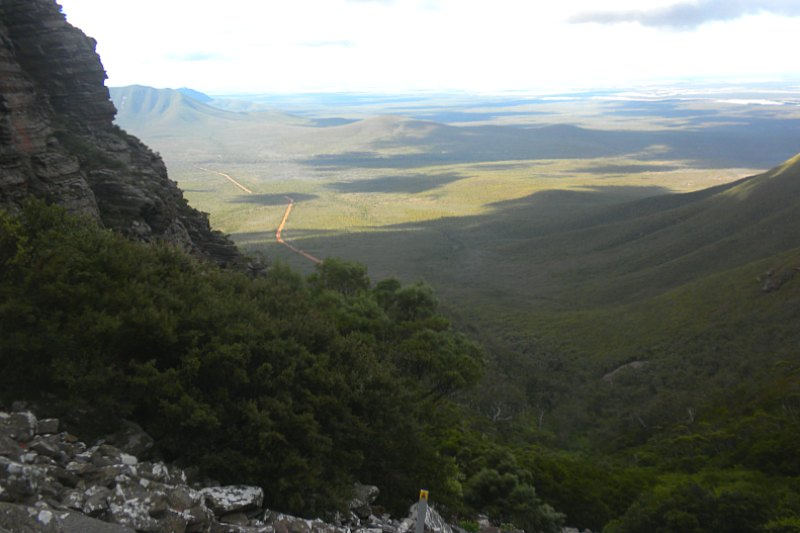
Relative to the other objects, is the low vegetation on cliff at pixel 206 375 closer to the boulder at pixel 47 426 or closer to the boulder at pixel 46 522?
the boulder at pixel 47 426

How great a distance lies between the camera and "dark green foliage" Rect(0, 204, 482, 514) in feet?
34.2

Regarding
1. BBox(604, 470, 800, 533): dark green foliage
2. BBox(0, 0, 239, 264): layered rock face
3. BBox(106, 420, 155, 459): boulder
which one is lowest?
BBox(604, 470, 800, 533): dark green foliage

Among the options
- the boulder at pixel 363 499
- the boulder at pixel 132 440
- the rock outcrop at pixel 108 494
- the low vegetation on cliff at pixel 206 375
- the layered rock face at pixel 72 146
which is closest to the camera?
the rock outcrop at pixel 108 494

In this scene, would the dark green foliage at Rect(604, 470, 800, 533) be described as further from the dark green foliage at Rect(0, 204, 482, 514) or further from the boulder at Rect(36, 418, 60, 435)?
the boulder at Rect(36, 418, 60, 435)

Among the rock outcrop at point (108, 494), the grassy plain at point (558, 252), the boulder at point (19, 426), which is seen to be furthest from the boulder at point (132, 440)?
the grassy plain at point (558, 252)

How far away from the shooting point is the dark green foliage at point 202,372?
10422mm

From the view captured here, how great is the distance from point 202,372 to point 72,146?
22406mm

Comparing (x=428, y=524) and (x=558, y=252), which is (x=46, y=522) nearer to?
(x=428, y=524)

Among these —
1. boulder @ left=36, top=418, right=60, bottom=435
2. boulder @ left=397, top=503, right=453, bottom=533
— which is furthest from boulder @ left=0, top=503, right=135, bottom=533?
boulder @ left=397, top=503, right=453, bottom=533

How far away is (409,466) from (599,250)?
7001cm

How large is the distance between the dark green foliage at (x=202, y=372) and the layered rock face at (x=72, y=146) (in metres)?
9.46

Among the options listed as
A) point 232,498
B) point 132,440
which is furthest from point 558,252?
point 232,498

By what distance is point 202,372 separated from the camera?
11797 mm

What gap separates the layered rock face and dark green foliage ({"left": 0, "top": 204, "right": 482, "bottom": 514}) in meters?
9.46
